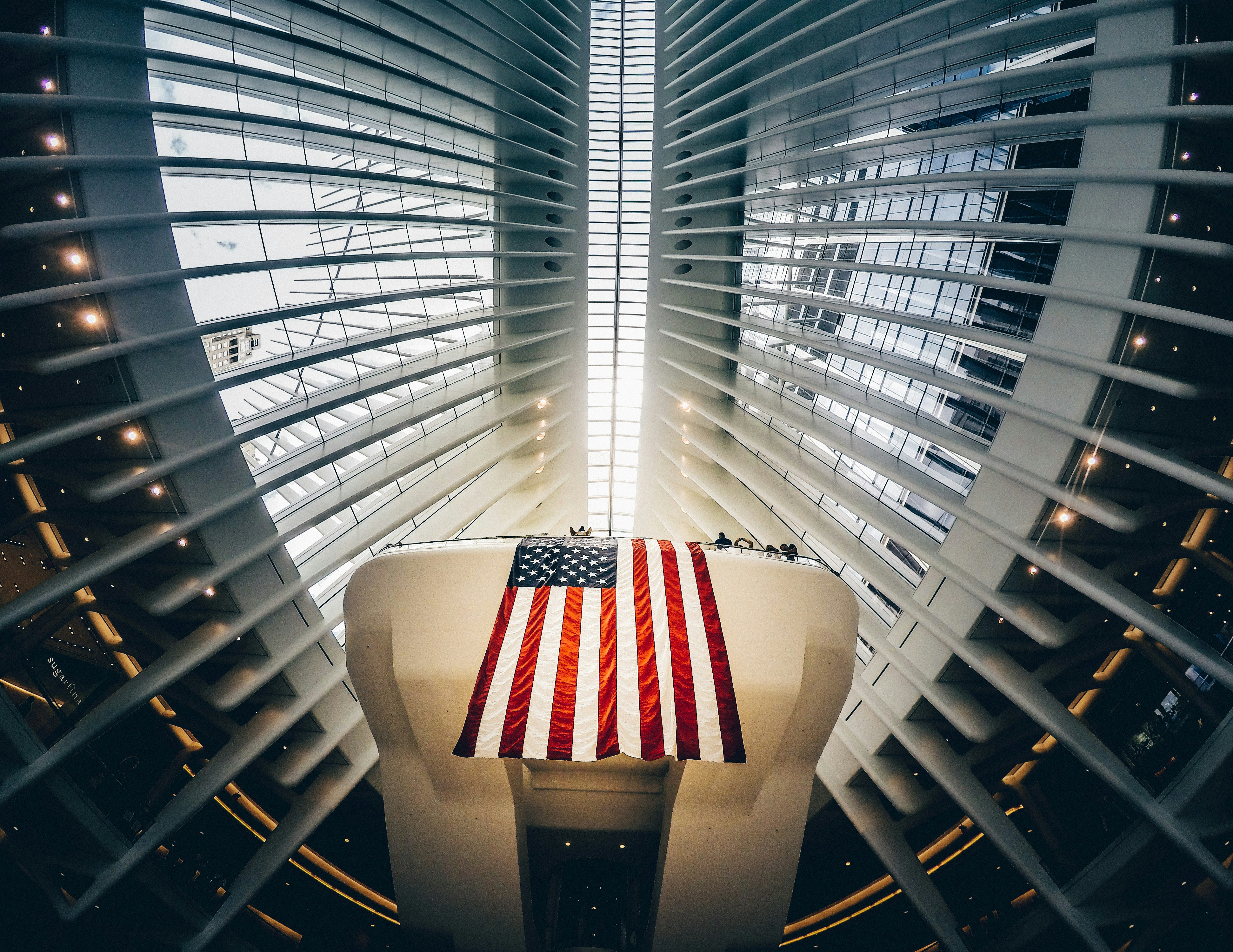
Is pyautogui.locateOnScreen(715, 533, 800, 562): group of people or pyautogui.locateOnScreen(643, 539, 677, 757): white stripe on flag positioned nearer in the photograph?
pyautogui.locateOnScreen(643, 539, 677, 757): white stripe on flag

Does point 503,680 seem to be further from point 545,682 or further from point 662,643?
point 662,643

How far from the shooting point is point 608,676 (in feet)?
24.2

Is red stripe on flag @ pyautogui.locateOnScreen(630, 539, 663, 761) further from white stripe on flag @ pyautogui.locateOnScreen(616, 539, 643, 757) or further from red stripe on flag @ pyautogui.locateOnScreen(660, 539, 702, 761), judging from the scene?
red stripe on flag @ pyautogui.locateOnScreen(660, 539, 702, 761)

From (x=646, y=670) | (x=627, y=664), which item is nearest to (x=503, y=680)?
(x=627, y=664)

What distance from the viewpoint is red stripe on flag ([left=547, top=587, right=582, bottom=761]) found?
6855 millimetres

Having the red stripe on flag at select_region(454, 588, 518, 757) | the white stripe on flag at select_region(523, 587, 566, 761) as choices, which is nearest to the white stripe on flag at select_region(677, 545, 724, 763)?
the white stripe on flag at select_region(523, 587, 566, 761)

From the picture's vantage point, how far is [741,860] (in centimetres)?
978

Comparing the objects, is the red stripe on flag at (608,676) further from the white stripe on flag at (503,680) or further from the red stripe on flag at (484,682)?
the red stripe on flag at (484,682)

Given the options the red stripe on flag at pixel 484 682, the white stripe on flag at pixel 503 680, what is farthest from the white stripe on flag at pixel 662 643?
the red stripe on flag at pixel 484 682

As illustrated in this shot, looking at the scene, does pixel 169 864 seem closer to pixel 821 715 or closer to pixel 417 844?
pixel 417 844

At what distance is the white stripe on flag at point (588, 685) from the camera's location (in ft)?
22.5

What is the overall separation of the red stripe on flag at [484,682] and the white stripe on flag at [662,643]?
2213mm

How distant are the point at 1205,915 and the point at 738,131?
18179mm

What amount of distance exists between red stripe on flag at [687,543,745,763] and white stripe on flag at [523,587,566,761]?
224 cm
